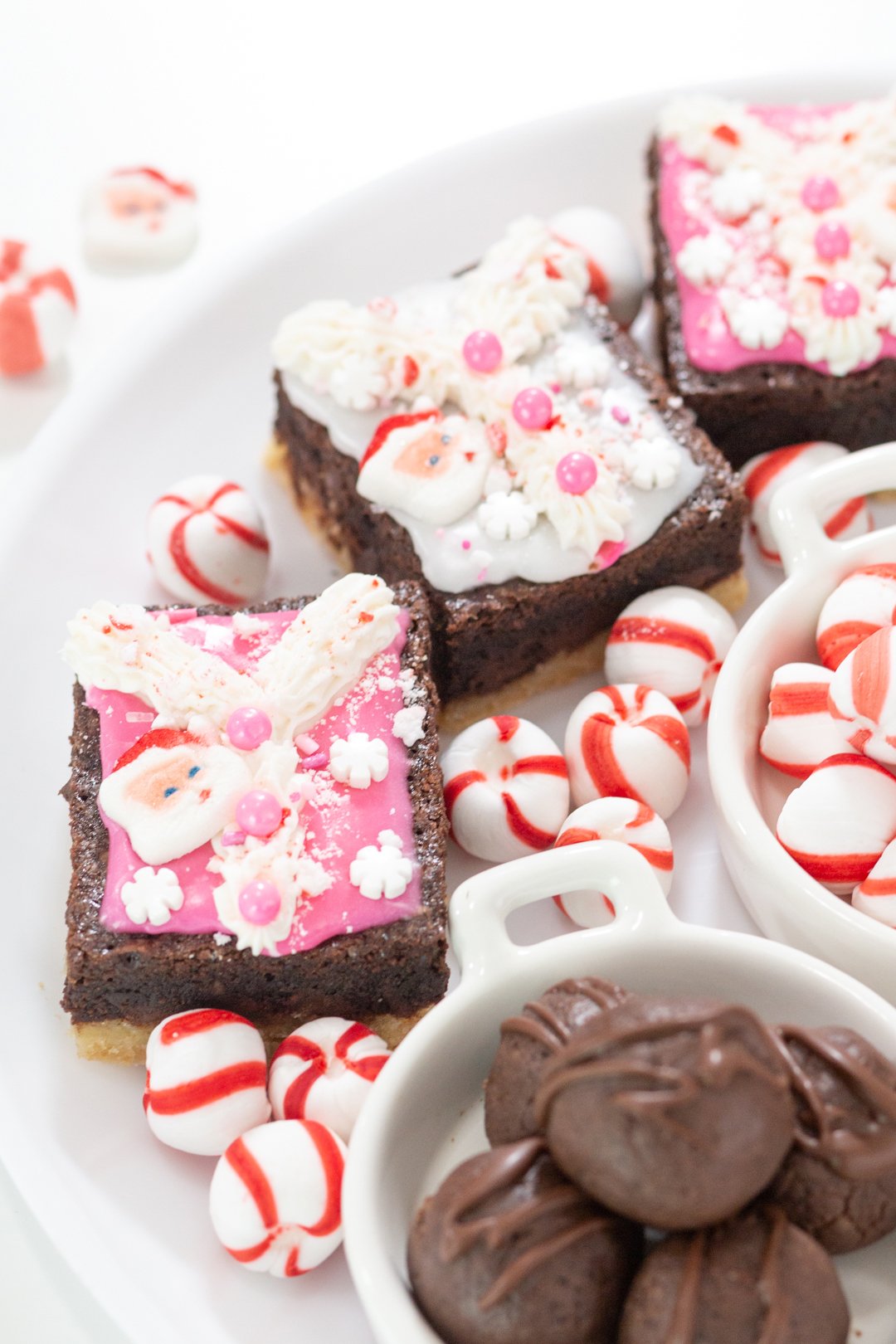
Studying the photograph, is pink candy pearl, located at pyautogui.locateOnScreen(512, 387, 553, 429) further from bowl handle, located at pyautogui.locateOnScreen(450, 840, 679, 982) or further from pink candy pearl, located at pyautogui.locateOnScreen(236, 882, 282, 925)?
pink candy pearl, located at pyautogui.locateOnScreen(236, 882, 282, 925)

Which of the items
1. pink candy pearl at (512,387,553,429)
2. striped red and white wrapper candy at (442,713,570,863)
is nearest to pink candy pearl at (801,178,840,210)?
pink candy pearl at (512,387,553,429)

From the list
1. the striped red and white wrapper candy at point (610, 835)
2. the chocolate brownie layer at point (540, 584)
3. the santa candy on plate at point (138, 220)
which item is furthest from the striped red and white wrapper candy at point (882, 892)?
the santa candy on plate at point (138, 220)

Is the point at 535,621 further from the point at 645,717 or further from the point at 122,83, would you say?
the point at 122,83

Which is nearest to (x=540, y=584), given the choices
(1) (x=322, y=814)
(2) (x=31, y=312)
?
(1) (x=322, y=814)

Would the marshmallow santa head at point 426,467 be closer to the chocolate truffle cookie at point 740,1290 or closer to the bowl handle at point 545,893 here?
the bowl handle at point 545,893

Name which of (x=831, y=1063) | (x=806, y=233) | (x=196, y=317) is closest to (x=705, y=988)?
(x=831, y=1063)
